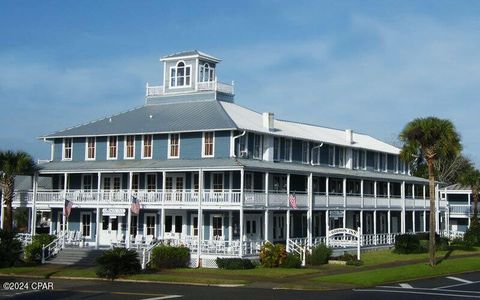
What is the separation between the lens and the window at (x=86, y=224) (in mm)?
52500

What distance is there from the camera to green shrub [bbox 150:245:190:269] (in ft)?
137

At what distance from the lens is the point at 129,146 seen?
52.8 meters

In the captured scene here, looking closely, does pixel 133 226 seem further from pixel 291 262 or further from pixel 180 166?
pixel 291 262

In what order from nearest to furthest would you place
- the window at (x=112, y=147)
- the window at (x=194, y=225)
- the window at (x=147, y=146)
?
the window at (x=194, y=225) < the window at (x=147, y=146) < the window at (x=112, y=147)

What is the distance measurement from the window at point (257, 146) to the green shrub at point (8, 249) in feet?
54.1

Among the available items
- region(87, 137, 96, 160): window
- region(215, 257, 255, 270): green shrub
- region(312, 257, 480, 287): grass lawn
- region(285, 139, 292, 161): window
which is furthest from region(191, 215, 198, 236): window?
region(312, 257, 480, 287): grass lawn

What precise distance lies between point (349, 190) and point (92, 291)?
1332 inches

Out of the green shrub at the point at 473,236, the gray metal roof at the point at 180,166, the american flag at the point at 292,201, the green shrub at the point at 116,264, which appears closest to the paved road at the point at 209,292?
the green shrub at the point at 116,264

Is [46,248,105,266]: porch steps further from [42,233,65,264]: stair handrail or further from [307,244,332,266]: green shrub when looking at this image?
[307,244,332,266]: green shrub

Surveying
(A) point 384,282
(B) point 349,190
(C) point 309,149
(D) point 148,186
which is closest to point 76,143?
(D) point 148,186

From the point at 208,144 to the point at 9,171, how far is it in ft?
43.3

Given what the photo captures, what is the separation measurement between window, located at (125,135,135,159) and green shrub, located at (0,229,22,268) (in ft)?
35.2

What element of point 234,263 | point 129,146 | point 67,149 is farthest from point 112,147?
point 234,263

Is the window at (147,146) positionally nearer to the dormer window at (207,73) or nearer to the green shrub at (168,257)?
the dormer window at (207,73)
